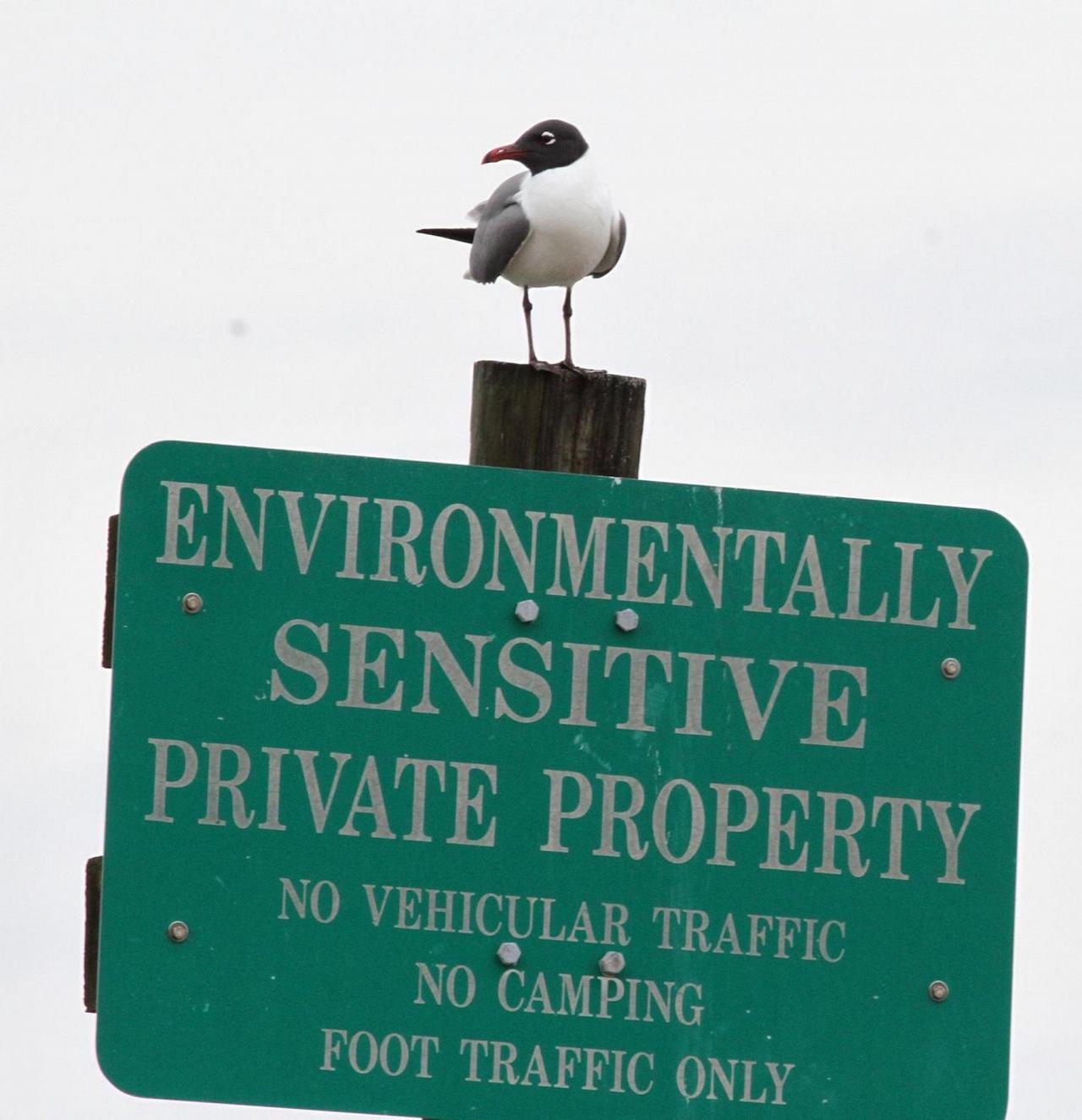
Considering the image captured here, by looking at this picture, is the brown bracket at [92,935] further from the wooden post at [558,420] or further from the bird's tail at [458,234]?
the bird's tail at [458,234]

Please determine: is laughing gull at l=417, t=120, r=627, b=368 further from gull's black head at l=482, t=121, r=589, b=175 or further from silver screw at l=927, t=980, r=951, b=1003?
silver screw at l=927, t=980, r=951, b=1003

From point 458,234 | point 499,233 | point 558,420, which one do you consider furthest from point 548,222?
point 558,420

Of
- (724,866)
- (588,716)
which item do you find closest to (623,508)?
(588,716)

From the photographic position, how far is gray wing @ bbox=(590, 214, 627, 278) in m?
6.59

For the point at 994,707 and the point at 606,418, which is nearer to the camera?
the point at 994,707

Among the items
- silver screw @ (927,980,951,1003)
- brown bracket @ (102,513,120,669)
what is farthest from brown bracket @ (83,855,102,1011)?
silver screw @ (927,980,951,1003)

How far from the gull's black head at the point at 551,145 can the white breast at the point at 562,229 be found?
8 centimetres

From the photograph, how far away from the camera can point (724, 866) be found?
3.94 meters

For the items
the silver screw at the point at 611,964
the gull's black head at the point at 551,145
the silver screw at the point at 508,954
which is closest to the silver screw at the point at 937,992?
the silver screw at the point at 611,964

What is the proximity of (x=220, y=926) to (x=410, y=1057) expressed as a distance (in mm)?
413

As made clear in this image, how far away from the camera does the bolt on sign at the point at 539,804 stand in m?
3.88

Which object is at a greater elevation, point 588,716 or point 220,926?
point 588,716

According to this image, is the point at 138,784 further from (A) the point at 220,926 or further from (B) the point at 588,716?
(B) the point at 588,716

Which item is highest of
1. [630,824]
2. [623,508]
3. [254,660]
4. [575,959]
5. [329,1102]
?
[623,508]
